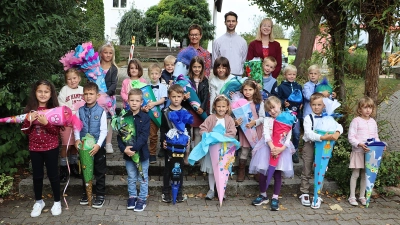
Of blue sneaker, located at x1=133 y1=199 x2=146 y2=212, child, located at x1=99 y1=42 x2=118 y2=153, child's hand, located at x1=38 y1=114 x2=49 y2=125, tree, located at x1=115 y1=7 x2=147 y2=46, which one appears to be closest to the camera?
child's hand, located at x1=38 y1=114 x2=49 y2=125

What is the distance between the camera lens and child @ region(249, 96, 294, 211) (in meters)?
4.61

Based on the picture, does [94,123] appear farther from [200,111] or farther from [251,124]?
[251,124]

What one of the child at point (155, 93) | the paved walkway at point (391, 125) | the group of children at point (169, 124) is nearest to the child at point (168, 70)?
the group of children at point (169, 124)

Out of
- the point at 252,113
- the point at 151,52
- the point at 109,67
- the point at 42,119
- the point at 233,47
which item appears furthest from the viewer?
the point at 151,52

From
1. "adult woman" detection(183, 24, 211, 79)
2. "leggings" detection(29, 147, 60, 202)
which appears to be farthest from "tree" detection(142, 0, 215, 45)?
"leggings" detection(29, 147, 60, 202)

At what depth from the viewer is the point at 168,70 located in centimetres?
553

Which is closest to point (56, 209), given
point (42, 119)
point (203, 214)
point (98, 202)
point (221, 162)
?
point (98, 202)

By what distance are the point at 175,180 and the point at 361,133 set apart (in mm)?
2532

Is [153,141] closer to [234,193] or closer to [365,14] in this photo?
[234,193]

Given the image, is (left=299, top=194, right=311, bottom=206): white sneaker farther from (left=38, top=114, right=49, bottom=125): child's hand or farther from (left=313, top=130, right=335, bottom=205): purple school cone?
(left=38, top=114, right=49, bottom=125): child's hand

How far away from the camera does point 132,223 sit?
13.8 ft

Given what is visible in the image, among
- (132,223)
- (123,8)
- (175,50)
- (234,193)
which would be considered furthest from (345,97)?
(123,8)

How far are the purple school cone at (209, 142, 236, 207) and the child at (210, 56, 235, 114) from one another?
0.87 meters

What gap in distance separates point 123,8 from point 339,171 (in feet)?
86.0
